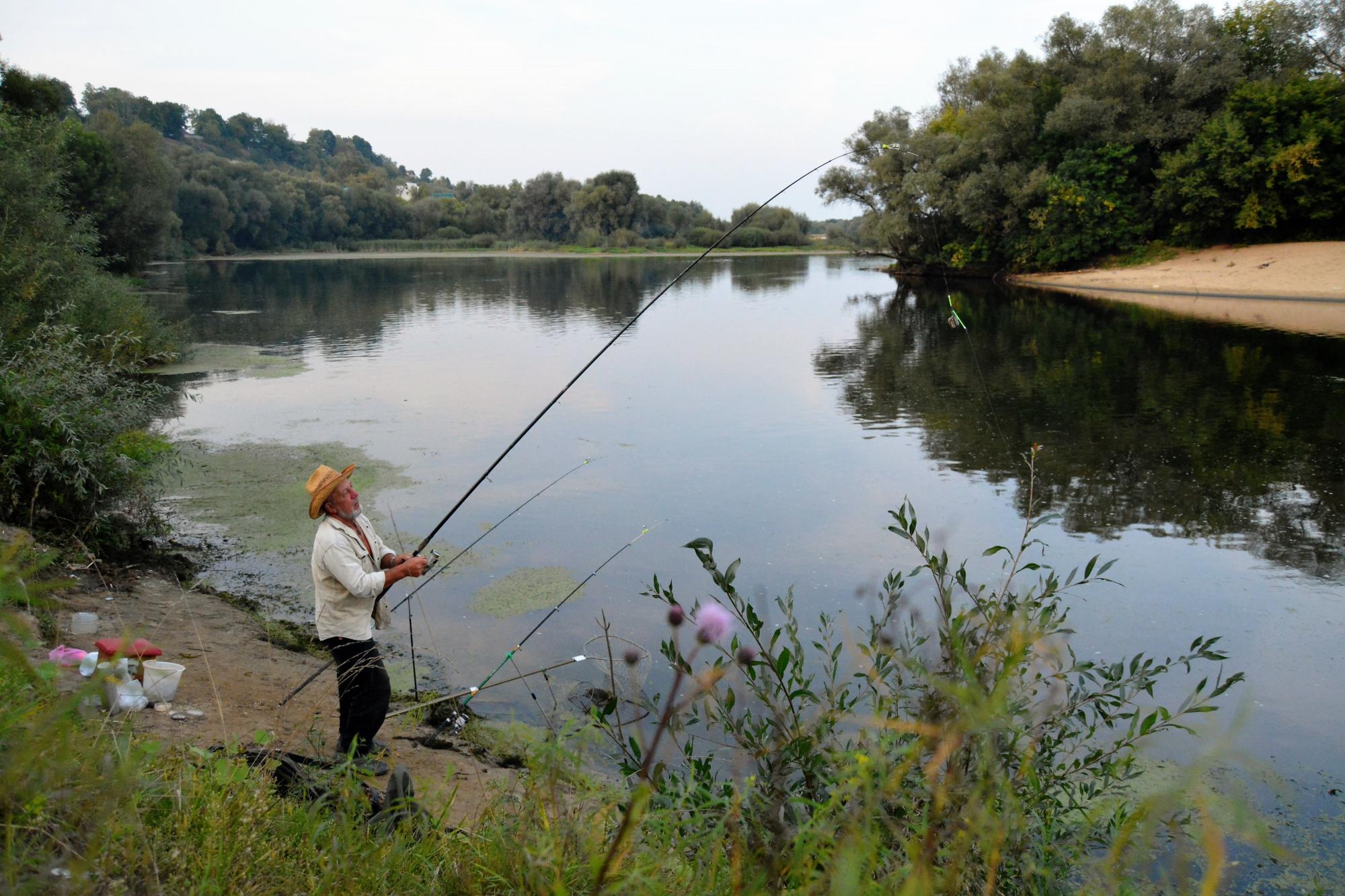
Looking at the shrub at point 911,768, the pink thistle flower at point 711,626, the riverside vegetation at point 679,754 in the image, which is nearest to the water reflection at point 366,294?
the riverside vegetation at point 679,754

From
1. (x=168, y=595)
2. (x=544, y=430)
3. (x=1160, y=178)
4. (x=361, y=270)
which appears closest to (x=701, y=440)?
(x=544, y=430)

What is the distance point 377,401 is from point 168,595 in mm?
9046

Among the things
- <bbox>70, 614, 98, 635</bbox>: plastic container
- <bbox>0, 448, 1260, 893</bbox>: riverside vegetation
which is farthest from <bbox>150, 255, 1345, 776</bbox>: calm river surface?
<bbox>70, 614, 98, 635</bbox>: plastic container

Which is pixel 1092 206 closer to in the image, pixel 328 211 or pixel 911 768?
pixel 911 768

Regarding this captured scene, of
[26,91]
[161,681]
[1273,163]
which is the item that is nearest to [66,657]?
[161,681]

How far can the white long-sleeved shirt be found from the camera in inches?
174

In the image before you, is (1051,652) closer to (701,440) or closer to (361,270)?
(701,440)

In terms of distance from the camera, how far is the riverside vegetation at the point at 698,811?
188 centimetres

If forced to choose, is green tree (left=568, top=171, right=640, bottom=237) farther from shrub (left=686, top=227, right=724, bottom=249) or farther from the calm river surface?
the calm river surface

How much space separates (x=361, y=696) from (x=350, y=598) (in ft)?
1.63

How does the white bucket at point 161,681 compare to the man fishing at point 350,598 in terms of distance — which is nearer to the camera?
the man fishing at point 350,598

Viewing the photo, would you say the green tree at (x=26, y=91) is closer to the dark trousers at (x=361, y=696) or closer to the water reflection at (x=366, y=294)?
the water reflection at (x=366, y=294)

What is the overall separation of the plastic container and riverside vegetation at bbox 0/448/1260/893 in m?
2.91

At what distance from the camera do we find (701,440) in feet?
42.4
